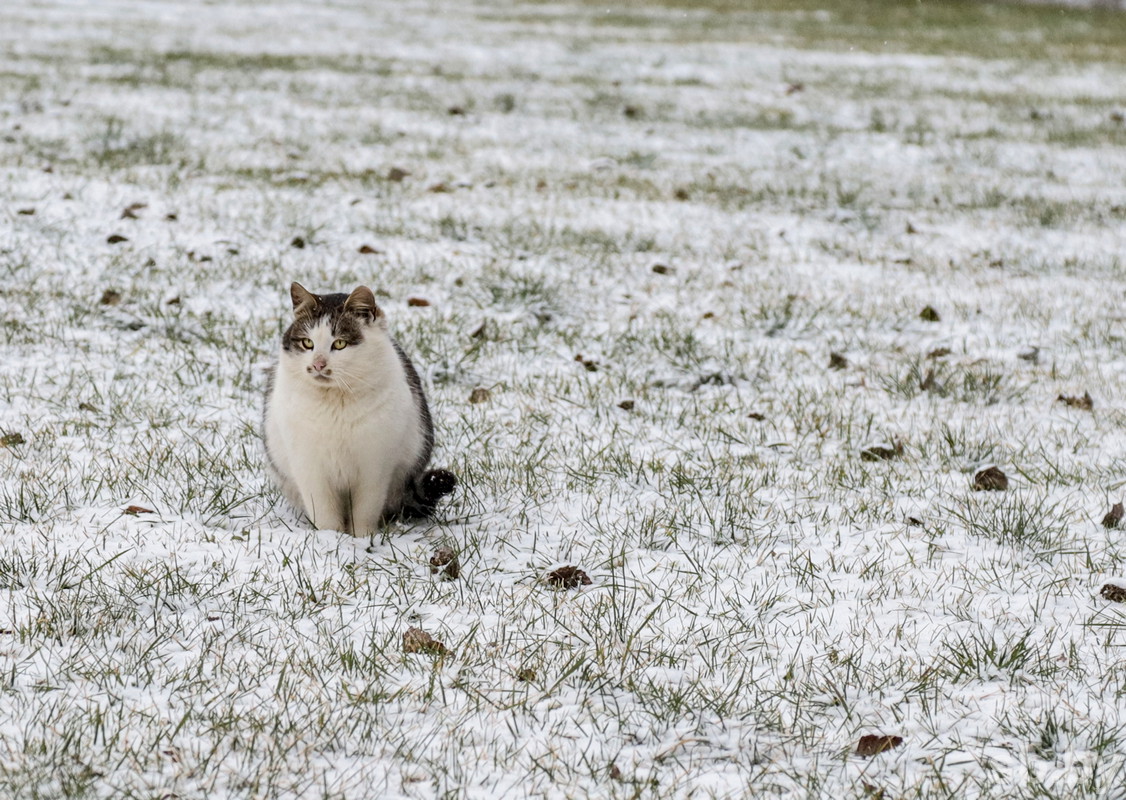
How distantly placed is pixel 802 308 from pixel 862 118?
699cm

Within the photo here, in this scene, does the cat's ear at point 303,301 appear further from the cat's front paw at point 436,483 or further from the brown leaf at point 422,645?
the brown leaf at point 422,645

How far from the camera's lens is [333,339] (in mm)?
3740

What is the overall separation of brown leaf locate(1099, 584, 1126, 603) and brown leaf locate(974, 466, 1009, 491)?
2.87 ft

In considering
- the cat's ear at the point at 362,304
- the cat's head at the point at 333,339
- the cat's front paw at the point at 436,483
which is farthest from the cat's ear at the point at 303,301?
the cat's front paw at the point at 436,483

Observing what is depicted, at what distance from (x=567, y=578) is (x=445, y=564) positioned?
415mm

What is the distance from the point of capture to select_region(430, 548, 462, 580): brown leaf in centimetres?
371

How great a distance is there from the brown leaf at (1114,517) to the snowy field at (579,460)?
0.08 metres

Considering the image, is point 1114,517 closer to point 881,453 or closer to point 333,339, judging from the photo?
point 881,453

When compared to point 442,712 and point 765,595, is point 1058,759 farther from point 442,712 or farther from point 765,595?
point 442,712

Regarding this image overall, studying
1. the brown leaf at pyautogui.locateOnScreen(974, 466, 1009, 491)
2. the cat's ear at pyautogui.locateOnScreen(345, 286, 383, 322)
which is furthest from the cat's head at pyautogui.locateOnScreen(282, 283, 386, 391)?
the brown leaf at pyautogui.locateOnScreen(974, 466, 1009, 491)

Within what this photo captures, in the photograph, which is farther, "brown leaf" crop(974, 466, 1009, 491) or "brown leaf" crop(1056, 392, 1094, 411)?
"brown leaf" crop(1056, 392, 1094, 411)

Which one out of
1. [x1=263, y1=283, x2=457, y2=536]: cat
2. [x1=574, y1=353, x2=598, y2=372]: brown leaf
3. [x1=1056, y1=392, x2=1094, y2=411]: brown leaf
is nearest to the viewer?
[x1=263, y1=283, x2=457, y2=536]: cat

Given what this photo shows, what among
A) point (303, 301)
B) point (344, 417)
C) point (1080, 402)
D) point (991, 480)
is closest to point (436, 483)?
point (344, 417)

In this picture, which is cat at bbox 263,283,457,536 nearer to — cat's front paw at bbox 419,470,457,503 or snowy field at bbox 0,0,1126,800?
cat's front paw at bbox 419,470,457,503
